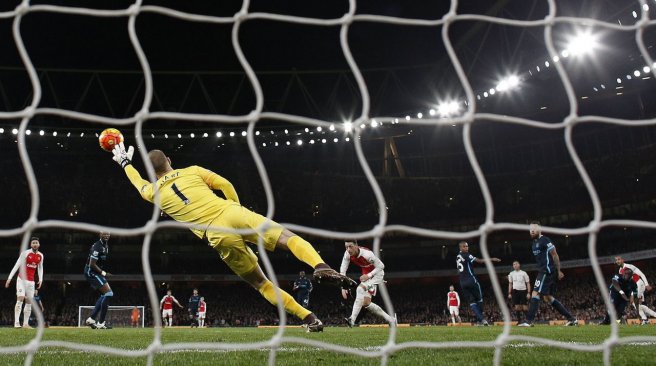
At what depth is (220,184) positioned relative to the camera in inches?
214

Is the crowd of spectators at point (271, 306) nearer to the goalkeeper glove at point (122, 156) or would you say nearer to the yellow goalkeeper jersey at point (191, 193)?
the yellow goalkeeper jersey at point (191, 193)

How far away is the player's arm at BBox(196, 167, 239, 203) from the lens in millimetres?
5355

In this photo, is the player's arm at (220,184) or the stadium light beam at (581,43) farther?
the stadium light beam at (581,43)

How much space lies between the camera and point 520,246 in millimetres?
33969

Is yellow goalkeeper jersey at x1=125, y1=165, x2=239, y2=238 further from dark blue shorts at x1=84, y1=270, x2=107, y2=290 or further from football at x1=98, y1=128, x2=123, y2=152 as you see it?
dark blue shorts at x1=84, y1=270, x2=107, y2=290

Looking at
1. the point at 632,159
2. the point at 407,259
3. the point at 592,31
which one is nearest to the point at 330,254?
the point at 407,259

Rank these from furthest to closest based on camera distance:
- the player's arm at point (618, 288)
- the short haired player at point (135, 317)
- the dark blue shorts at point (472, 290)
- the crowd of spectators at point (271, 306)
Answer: the crowd of spectators at point (271, 306)
the short haired player at point (135, 317)
the player's arm at point (618, 288)
the dark blue shorts at point (472, 290)

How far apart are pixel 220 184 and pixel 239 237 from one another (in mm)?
558

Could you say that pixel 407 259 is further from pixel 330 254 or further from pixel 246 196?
pixel 246 196

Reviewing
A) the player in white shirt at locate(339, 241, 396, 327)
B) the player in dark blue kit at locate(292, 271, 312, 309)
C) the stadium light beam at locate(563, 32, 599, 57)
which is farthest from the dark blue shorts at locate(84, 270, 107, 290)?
the stadium light beam at locate(563, 32, 599, 57)

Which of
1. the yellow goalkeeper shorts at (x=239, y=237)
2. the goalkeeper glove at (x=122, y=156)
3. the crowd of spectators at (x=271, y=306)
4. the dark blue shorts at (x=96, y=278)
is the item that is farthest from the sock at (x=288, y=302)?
the crowd of spectators at (x=271, y=306)

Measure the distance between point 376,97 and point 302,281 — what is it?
9.35 metres

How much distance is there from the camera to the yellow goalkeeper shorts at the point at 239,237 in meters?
5.23

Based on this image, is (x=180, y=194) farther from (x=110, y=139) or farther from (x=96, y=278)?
(x=96, y=278)
